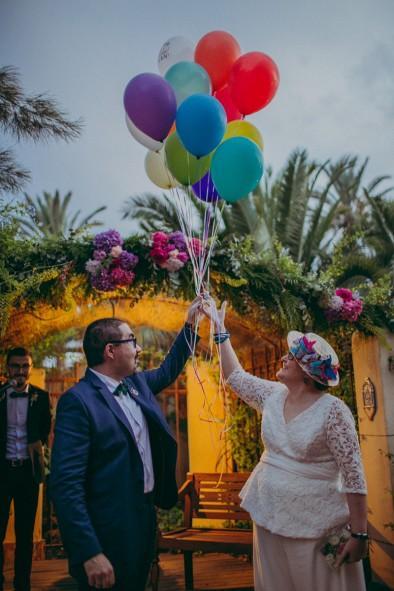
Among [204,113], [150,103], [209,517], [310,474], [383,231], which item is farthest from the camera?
[383,231]

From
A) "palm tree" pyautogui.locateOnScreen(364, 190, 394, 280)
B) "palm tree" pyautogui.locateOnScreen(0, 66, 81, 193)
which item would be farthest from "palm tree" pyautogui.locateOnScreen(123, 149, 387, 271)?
"palm tree" pyautogui.locateOnScreen(0, 66, 81, 193)

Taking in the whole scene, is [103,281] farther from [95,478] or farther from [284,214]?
[284,214]

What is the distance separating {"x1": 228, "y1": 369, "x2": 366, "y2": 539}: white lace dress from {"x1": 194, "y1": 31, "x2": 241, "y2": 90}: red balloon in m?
2.69

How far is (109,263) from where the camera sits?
4414 mm

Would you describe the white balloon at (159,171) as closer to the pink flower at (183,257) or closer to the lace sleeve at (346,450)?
the pink flower at (183,257)

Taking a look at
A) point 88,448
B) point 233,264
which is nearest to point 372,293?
point 233,264

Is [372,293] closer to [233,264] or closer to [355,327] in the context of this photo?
[355,327]

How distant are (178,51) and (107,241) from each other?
5.32ft

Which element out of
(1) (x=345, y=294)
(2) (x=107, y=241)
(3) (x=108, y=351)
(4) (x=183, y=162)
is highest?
(4) (x=183, y=162)

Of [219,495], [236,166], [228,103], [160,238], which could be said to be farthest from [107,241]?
[219,495]

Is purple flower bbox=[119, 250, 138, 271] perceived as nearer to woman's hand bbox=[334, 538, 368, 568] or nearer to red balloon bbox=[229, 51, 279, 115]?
red balloon bbox=[229, 51, 279, 115]

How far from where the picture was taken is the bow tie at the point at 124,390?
2479 millimetres

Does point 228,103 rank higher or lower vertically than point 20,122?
lower

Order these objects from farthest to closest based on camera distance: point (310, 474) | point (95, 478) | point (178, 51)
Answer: point (178, 51)
point (310, 474)
point (95, 478)
